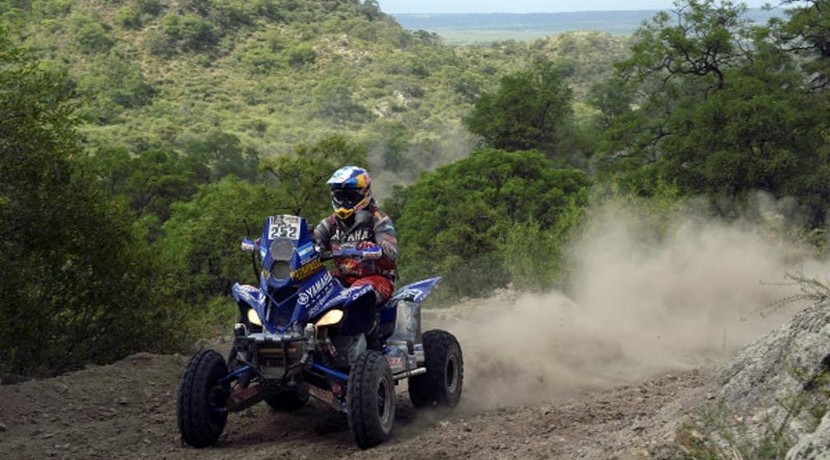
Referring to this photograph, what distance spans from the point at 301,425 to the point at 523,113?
51343 mm

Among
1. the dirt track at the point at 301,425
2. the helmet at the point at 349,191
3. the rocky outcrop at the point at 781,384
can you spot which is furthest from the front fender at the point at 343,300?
the rocky outcrop at the point at 781,384

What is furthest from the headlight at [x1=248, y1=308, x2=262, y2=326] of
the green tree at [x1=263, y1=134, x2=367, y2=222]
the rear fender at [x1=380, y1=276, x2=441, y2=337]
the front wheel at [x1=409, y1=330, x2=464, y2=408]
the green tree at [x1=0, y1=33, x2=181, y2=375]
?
the green tree at [x1=263, y1=134, x2=367, y2=222]

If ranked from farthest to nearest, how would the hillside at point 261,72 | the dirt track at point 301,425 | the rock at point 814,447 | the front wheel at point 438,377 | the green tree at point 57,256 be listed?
the hillside at point 261,72 → the green tree at point 57,256 → the front wheel at point 438,377 → the dirt track at point 301,425 → the rock at point 814,447

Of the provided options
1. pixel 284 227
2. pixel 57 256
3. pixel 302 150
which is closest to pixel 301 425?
pixel 284 227

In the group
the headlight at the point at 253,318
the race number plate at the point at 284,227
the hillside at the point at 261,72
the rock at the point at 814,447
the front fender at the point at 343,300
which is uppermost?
the race number plate at the point at 284,227

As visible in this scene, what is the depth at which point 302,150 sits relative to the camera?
44219 mm

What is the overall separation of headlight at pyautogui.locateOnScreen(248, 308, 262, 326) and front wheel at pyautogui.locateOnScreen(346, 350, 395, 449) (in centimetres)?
104

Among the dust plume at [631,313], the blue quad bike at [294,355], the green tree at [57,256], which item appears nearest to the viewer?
the blue quad bike at [294,355]

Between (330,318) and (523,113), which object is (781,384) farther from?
(523,113)

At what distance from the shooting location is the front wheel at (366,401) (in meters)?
9.69

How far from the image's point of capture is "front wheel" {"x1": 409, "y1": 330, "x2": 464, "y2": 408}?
38.2 feet

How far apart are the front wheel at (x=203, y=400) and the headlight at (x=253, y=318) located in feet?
1.49

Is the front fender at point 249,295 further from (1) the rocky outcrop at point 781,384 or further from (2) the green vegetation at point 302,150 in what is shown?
(2) the green vegetation at point 302,150

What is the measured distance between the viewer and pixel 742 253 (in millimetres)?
18203
